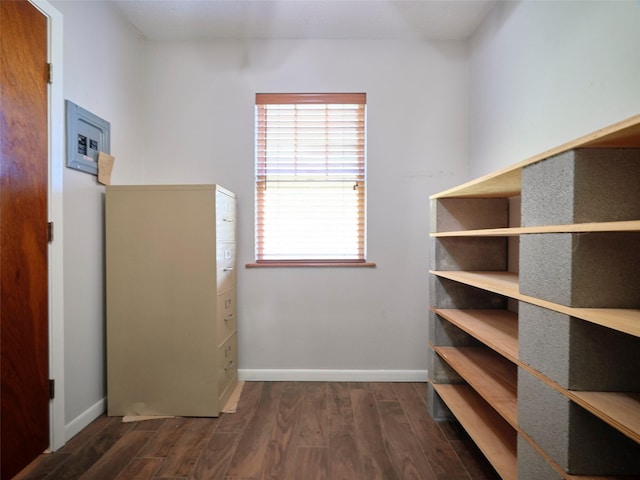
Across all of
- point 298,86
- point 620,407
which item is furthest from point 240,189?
point 620,407

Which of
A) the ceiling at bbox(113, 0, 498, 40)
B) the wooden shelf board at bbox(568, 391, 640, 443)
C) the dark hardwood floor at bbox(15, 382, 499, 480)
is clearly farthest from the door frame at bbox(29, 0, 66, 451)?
the wooden shelf board at bbox(568, 391, 640, 443)

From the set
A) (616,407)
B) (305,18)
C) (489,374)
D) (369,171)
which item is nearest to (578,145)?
(616,407)

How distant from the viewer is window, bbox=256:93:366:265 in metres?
2.39

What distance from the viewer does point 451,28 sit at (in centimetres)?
219

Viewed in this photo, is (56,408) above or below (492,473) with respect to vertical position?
above

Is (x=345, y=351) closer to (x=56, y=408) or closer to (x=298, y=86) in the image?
(x=56, y=408)

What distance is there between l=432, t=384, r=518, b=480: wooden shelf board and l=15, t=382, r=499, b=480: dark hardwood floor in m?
0.22

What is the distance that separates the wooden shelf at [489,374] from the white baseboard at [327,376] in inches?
25.3

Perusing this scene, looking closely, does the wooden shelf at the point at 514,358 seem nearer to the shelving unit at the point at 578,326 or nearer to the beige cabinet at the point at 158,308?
the shelving unit at the point at 578,326

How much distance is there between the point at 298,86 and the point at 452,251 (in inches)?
65.2

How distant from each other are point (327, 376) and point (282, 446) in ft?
2.51

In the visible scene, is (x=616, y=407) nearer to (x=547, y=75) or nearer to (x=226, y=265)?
(x=547, y=75)

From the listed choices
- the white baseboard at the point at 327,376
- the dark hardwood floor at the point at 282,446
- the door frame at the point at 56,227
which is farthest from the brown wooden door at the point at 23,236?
the white baseboard at the point at 327,376

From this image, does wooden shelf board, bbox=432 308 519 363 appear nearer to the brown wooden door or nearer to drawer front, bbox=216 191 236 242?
drawer front, bbox=216 191 236 242
